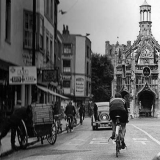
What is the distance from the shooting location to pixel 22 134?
18.7 m

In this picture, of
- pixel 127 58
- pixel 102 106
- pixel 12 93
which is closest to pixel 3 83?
pixel 12 93

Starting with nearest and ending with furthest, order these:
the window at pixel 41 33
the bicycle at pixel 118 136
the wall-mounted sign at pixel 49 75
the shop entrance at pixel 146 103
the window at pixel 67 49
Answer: the bicycle at pixel 118 136
the wall-mounted sign at pixel 49 75
the window at pixel 41 33
the window at pixel 67 49
the shop entrance at pixel 146 103

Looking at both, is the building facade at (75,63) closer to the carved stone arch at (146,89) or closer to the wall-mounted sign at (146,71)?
the carved stone arch at (146,89)

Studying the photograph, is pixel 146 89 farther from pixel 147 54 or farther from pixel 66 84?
pixel 66 84

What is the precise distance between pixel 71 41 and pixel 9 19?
173 feet

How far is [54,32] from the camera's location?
45.9 metres

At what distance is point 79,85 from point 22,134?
6052cm

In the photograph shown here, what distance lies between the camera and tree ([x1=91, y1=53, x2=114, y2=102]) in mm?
100062

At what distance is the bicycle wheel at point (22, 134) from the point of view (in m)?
18.7

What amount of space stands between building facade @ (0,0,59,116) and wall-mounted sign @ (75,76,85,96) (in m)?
38.0

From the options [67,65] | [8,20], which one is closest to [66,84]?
[67,65]

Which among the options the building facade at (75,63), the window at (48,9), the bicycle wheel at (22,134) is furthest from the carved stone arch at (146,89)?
the bicycle wheel at (22,134)

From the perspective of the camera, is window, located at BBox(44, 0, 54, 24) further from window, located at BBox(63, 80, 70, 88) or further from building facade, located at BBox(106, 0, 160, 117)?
building facade, located at BBox(106, 0, 160, 117)

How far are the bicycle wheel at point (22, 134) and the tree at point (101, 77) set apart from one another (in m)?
80.4
